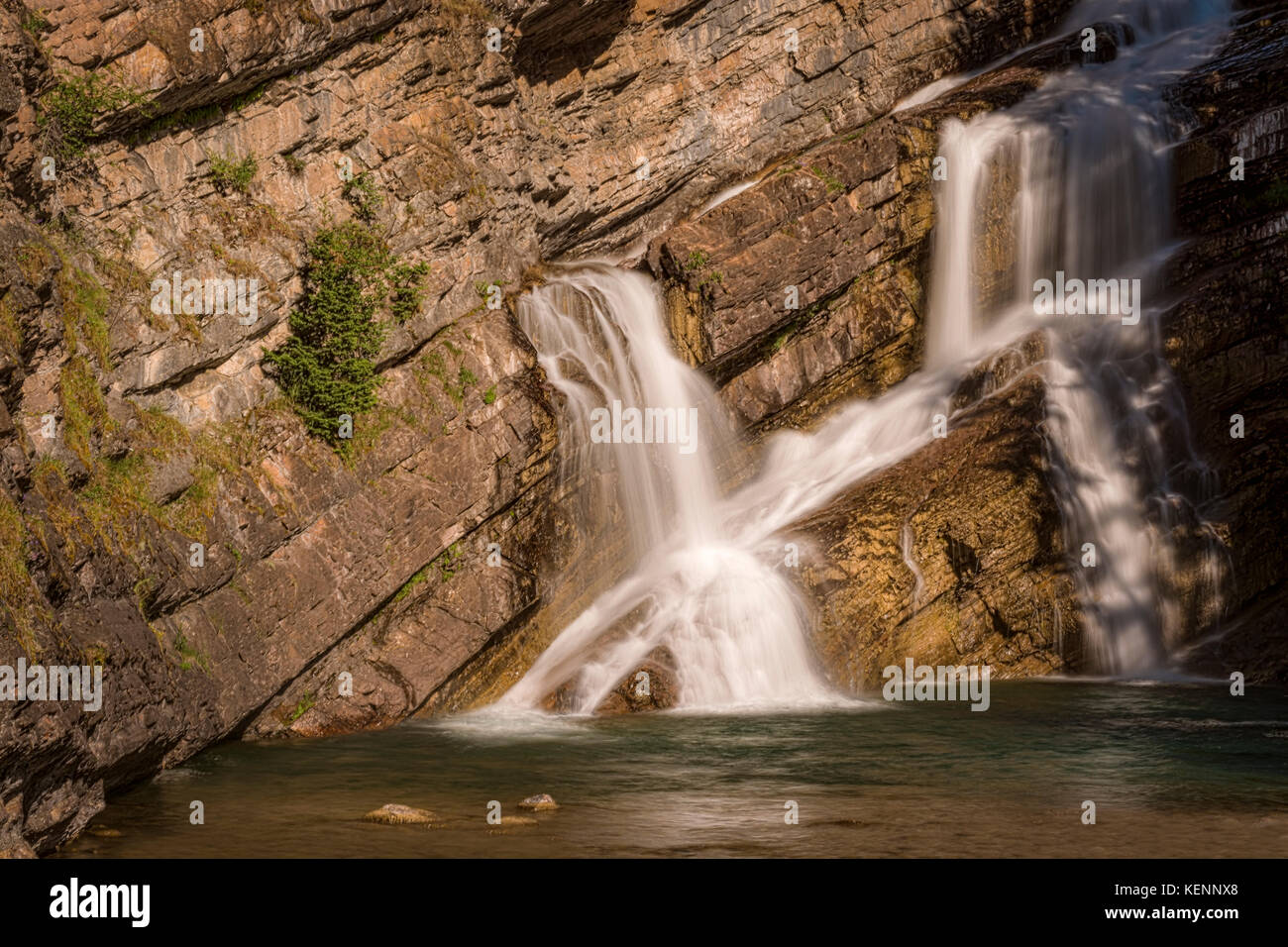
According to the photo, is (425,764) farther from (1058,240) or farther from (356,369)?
(1058,240)

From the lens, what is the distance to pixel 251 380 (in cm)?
2022

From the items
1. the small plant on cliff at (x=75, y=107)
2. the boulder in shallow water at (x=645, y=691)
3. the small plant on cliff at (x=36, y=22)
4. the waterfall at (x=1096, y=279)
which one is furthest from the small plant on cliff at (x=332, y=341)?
the waterfall at (x=1096, y=279)

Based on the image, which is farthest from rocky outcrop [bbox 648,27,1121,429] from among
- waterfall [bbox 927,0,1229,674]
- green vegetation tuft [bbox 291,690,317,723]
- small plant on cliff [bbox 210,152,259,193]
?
green vegetation tuft [bbox 291,690,317,723]

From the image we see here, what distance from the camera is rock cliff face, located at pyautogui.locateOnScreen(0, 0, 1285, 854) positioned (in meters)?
16.8

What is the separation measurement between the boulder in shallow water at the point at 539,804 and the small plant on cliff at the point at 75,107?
1133cm

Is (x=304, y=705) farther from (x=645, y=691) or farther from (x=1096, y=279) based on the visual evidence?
(x=1096, y=279)

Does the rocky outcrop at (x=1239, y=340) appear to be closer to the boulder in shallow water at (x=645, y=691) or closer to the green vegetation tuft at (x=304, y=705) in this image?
the boulder in shallow water at (x=645, y=691)

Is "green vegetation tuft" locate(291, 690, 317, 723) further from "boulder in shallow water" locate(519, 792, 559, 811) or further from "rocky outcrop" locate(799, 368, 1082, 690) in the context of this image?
"rocky outcrop" locate(799, 368, 1082, 690)

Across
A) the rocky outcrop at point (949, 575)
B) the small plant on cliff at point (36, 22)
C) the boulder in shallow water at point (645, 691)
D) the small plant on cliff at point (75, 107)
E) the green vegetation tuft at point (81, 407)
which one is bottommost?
the boulder in shallow water at point (645, 691)

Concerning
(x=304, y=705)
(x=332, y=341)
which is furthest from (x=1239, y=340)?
(x=304, y=705)

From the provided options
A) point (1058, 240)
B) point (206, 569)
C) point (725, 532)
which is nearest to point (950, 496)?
point (725, 532)

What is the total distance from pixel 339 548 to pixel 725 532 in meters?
6.52

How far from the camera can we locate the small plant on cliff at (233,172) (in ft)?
67.6

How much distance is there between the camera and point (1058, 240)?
87.0 ft
